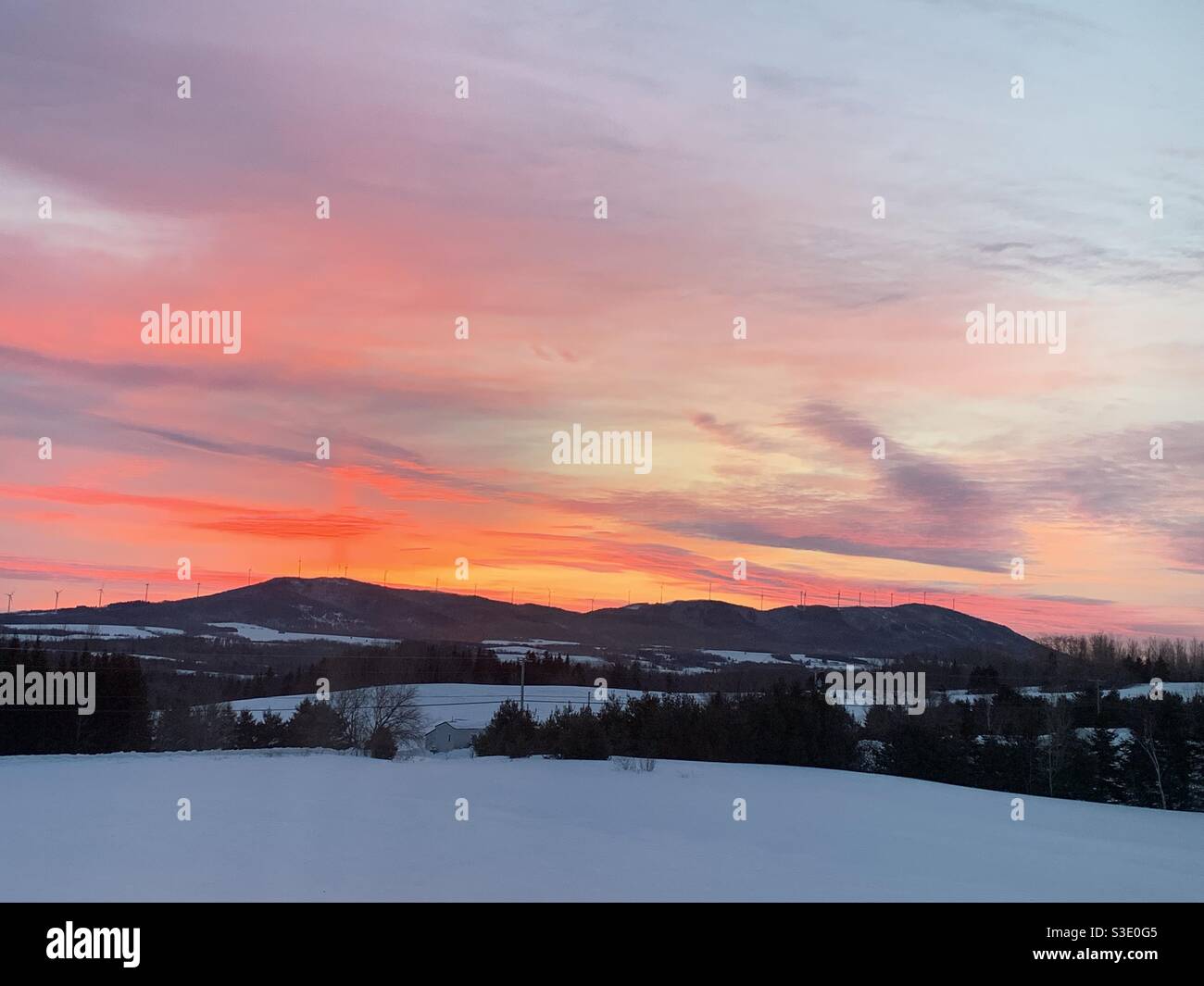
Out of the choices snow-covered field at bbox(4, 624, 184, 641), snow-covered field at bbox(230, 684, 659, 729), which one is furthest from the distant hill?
snow-covered field at bbox(230, 684, 659, 729)

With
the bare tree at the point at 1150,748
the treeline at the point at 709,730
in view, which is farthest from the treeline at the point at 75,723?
→ the bare tree at the point at 1150,748

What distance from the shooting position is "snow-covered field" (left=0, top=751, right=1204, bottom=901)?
8.77 metres

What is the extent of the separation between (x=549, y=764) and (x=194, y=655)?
8878 centimetres

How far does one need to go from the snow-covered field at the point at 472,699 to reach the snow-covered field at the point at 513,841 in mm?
30226

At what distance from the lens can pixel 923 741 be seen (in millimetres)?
30781

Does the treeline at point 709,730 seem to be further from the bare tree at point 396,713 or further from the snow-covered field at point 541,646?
the snow-covered field at point 541,646

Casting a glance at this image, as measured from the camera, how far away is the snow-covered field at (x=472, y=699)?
4816 centimetres

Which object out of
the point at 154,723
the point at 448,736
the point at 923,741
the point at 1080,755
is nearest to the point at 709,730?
the point at 923,741

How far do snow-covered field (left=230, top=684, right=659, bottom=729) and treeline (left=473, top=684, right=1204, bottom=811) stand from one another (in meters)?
18.2

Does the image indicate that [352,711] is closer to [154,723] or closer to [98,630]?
[154,723]

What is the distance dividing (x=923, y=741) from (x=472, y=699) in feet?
91.6

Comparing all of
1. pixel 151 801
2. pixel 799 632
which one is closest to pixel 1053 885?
pixel 151 801
